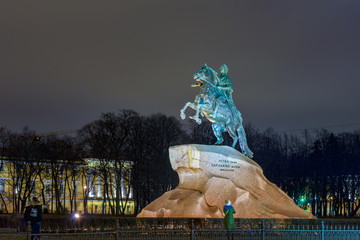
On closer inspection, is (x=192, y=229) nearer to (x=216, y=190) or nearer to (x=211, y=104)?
(x=216, y=190)

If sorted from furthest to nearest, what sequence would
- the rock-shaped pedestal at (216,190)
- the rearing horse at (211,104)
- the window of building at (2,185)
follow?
the window of building at (2,185)
the rearing horse at (211,104)
the rock-shaped pedestal at (216,190)

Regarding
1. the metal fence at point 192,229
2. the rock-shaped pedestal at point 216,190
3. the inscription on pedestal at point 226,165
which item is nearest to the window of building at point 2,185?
the metal fence at point 192,229

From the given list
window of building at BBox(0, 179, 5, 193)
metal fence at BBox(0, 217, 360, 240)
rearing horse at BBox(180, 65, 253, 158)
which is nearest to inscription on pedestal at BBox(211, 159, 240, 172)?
rearing horse at BBox(180, 65, 253, 158)

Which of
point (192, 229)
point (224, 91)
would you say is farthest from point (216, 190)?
point (192, 229)

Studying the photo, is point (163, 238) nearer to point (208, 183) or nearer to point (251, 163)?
point (208, 183)

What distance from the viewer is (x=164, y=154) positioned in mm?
51594

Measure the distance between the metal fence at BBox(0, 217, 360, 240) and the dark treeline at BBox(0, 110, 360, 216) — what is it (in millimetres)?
24643

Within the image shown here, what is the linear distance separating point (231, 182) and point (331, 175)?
37412 mm

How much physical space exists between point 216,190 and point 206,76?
5243 mm

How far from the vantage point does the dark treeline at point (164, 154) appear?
169ft

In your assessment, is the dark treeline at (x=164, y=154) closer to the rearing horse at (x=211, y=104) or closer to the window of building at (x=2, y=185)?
the window of building at (x=2, y=185)

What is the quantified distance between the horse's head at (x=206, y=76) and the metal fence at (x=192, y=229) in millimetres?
6879

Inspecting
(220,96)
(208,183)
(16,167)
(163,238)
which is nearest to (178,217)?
(208,183)

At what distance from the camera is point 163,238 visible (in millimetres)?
16109
